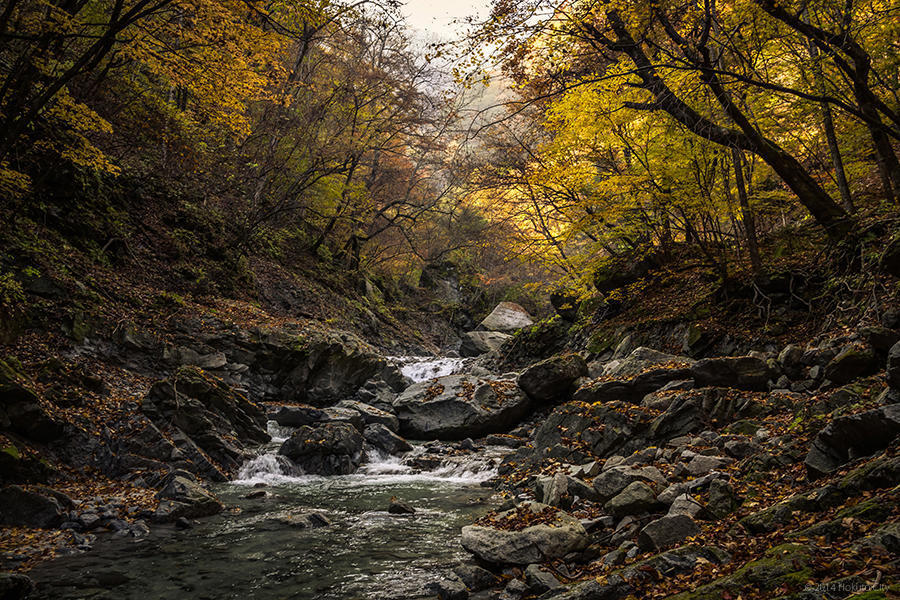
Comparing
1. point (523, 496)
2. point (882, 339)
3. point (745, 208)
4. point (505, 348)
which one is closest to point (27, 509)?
point (523, 496)

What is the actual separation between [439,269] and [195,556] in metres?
Result: 30.1

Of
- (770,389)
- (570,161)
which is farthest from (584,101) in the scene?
(770,389)

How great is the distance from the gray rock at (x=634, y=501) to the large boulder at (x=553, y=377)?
714 cm

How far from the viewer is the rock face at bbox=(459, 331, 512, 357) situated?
2306 centimetres

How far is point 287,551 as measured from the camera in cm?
531

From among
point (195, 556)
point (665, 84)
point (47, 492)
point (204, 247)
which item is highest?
point (665, 84)

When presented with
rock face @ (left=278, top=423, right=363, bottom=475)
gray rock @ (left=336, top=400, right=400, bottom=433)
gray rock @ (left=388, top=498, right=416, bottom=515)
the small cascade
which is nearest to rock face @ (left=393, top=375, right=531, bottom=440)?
gray rock @ (left=336, top=400, right=400, bottom=433)

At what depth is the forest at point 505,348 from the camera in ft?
14.2

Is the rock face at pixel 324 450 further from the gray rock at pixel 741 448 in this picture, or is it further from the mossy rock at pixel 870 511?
the mossy rock at pixel 870 511

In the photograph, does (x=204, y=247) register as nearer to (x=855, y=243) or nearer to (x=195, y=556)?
(x=195, y=556)

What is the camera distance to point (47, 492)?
572 centimetres

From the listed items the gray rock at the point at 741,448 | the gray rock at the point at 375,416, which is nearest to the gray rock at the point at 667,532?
the gray rock at the point at 741,448

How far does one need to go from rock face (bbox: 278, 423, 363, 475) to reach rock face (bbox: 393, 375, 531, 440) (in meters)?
2.78

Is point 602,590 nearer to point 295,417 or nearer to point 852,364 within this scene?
point 852,364
